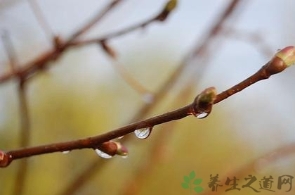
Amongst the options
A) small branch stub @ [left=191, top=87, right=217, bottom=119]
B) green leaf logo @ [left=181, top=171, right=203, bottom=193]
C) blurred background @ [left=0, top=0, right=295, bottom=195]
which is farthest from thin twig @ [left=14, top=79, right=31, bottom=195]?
small branch stub @ [left=191, top=87, right=217, bottom=119]

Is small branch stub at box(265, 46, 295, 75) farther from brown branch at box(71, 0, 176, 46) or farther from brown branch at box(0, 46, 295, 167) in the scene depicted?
brown branch at box(71, 0, 176, 46)

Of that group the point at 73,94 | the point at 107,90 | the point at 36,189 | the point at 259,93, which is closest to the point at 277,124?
the point at 259,93

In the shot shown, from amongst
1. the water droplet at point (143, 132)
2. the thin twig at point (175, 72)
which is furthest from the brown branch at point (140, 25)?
the water droplet at point (143, 132)

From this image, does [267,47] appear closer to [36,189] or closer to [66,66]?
[36,189]

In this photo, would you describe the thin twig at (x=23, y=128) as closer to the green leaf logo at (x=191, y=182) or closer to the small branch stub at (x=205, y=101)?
the green leaf logo at (x=191, y=182)

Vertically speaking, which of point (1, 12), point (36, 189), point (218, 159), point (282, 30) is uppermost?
point (282, 30)

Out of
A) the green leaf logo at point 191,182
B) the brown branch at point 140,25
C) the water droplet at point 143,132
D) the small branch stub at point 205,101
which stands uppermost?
the brown branch at point 140,25

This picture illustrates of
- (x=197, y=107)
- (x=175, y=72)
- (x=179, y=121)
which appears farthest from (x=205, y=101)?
(x=179, y=121)

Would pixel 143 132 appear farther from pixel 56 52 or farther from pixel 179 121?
pixel 179 121
